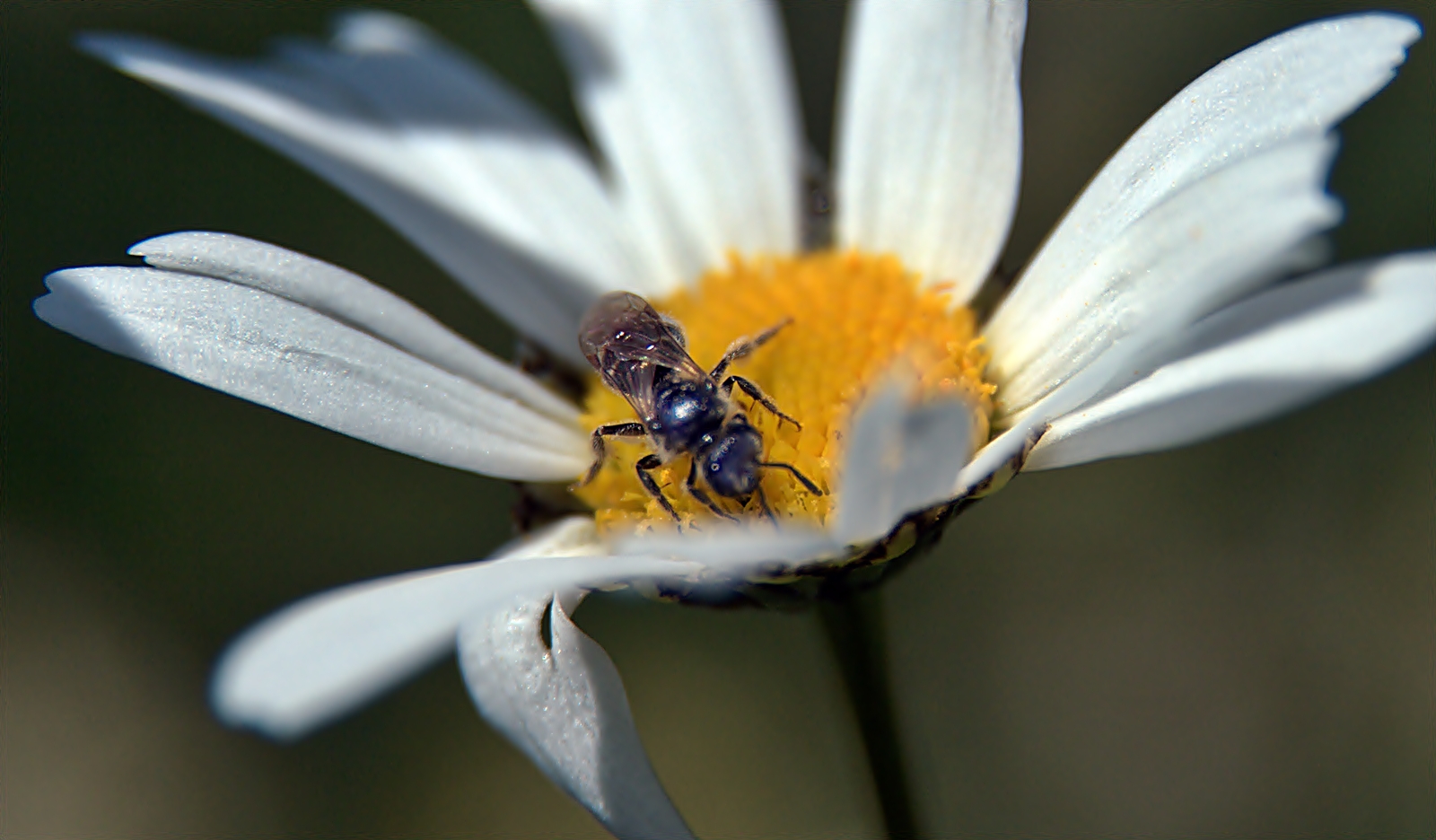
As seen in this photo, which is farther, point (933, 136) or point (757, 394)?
point (933, 136)

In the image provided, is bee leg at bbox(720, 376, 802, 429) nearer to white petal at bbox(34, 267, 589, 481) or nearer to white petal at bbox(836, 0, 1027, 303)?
white petal at bbox(34, 267, 589, 481)

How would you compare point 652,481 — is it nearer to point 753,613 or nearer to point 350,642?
point 350,642

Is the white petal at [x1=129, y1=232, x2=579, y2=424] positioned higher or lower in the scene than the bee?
higher

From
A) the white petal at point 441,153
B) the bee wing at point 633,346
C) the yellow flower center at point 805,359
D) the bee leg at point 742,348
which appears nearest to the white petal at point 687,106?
the white petal at point 441,153

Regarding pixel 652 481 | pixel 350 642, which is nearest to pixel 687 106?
pixel 652 481

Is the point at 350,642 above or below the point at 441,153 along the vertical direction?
below

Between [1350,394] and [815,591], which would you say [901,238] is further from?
[1350,394]

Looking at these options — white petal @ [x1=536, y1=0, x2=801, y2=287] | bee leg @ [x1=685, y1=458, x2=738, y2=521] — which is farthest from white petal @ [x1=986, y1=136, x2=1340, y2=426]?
white petal @ [x1=536, y1=0, x2=801, y2=287]
